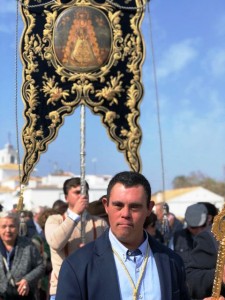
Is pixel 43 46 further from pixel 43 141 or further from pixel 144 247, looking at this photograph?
pixel 144 247

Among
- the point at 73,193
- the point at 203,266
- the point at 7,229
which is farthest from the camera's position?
the point at 7,229

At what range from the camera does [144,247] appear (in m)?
2.63

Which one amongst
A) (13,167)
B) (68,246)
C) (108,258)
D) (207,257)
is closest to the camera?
(108,258)

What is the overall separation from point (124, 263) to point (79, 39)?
141 inches

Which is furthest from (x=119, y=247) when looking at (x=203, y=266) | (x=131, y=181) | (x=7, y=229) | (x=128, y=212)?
(x=7, y=229)

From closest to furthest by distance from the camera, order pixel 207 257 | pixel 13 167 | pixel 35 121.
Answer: pixel 207 257 → pixel 35 121 → pixel 13 167

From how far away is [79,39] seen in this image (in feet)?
18.9

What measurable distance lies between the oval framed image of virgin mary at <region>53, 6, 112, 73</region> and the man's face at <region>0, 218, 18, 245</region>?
5.25 ft

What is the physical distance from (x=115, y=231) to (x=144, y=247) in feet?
0.59

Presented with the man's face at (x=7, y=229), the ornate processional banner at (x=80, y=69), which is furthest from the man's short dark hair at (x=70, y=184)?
the man's face at (x=7, y=229)

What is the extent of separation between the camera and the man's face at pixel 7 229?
5.59 metres

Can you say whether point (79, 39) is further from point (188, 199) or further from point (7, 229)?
point (188, 199)

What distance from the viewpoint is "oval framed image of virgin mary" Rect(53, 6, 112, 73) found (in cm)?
575

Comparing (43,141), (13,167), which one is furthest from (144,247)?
(13,167)
